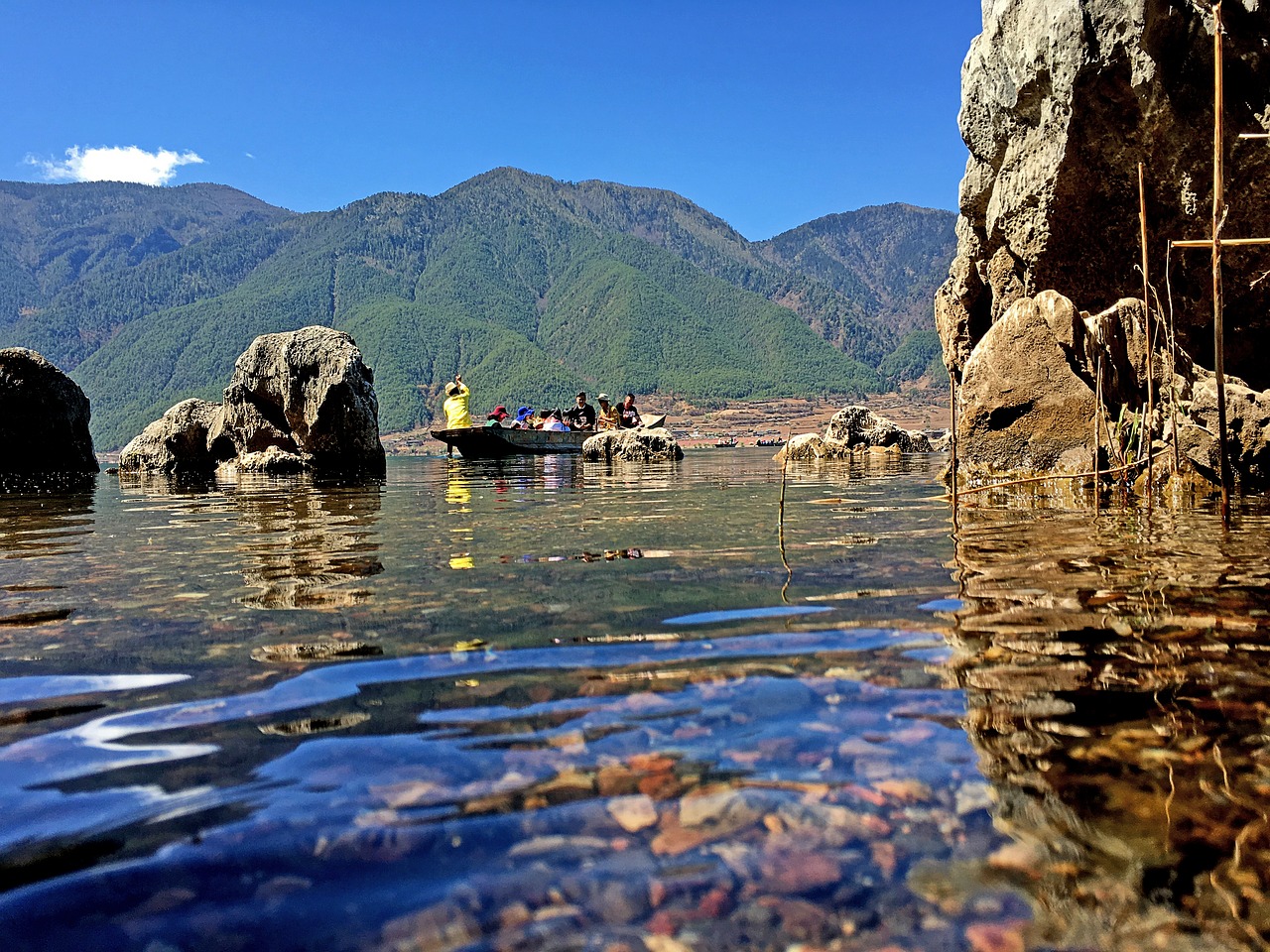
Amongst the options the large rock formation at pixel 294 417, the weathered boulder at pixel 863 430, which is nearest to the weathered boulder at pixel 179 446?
the large rock formation at pixel 294 417

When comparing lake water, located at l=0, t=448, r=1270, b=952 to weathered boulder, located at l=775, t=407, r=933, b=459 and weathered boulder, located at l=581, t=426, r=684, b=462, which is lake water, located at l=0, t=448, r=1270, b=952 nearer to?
weathered boulder, located at l=581, t=426, r=684, b=462

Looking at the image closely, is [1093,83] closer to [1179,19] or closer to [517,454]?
[1179,19]

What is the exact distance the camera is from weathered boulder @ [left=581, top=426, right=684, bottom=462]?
981 inches

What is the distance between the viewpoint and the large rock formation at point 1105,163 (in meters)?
8.62

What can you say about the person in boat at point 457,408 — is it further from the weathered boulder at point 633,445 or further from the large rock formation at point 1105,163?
the large rock formation at point 1105,163

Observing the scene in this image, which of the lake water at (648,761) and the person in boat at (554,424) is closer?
the lake water at (648,761)

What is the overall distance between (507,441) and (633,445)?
3969mm

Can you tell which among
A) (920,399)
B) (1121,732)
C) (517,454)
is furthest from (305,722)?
(920,399)

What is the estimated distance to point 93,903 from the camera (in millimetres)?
1380

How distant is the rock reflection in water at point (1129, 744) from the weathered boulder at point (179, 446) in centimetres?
2199

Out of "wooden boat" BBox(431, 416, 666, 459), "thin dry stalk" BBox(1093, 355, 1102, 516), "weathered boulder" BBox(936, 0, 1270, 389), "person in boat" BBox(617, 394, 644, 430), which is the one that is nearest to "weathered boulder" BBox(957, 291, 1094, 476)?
"thin dry stalk" BBox(1093, 355, 1102, 516)

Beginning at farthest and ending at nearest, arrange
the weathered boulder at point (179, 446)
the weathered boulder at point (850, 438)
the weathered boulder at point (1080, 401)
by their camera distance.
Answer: the weathered boulder at point (850, 438), the weathered boulder at point (179, 446), the weathered boulder at point (1080, 401)

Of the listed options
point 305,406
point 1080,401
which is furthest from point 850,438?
point 1080,401

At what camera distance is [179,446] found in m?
22.2
